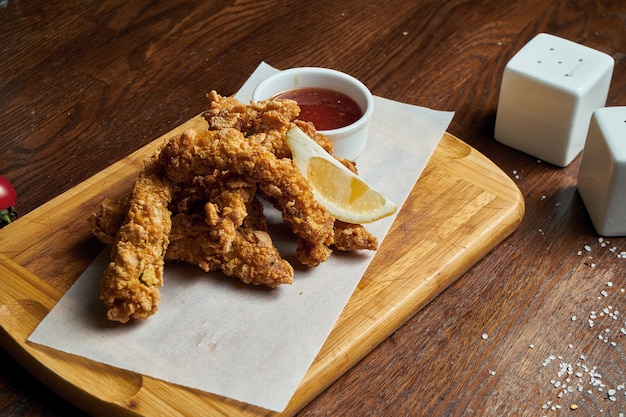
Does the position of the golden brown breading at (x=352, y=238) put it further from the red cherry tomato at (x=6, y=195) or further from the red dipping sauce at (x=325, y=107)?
the red cherry tomato at (x=6, y=195)

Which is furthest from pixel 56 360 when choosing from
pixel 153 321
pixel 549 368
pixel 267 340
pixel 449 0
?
pixel 449 0

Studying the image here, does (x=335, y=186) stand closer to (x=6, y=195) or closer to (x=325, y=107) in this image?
(x=325, y=107)

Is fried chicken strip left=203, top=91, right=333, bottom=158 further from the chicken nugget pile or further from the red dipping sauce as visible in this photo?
the red dipping sauce

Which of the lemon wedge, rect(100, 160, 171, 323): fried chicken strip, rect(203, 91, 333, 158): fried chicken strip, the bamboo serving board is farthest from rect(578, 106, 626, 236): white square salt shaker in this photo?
rect(100, 160, 171, 323): fried chicken strip

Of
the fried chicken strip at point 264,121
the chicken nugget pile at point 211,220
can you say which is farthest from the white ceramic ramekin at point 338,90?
the chicken nugget pile at point 211,220

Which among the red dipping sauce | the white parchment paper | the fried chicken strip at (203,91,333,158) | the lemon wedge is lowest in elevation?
the white parchment paper

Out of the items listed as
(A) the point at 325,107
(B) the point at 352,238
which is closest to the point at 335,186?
(B) the point at 352,238

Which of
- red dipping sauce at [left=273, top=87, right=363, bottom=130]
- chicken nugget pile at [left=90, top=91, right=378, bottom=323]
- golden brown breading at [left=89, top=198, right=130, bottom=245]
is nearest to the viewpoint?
chicken nugget pile at [left=90, top=91, right=378, bottom=323]

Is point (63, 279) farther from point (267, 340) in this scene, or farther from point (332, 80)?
point (332, 80)
